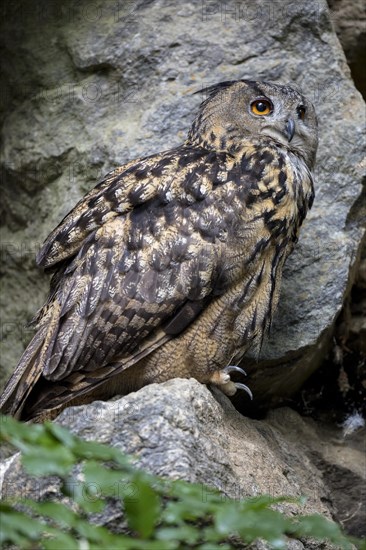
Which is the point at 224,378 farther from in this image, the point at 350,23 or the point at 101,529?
the point at 350,23

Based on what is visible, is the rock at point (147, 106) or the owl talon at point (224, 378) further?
the rock at point (147, 106)

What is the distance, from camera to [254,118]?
3.43 meters

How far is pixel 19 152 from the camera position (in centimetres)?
429

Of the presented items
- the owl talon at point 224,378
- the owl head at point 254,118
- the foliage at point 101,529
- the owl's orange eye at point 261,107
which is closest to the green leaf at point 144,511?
the foliage at point 101,529

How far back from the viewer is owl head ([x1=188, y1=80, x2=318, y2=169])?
3402 millimetres

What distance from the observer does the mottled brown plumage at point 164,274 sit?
9.90ft

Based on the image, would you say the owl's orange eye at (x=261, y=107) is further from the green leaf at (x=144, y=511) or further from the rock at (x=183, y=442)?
the green leaf at (x=144, y=511)

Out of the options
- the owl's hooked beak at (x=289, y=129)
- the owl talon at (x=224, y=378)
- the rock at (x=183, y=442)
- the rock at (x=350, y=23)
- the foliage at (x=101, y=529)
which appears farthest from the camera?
the rock at (x=350, y=23)

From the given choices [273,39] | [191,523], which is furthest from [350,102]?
[191,523]

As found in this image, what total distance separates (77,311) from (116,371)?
9.5 inches

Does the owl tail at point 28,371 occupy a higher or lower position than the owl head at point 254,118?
lower

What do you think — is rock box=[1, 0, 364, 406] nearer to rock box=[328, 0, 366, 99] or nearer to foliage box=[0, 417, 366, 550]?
rock box=[328, 0, 366, 99]

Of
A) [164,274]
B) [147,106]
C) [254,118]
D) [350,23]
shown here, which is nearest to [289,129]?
[254,118]

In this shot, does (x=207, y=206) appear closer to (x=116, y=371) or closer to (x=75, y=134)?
(x=116, y=371)
